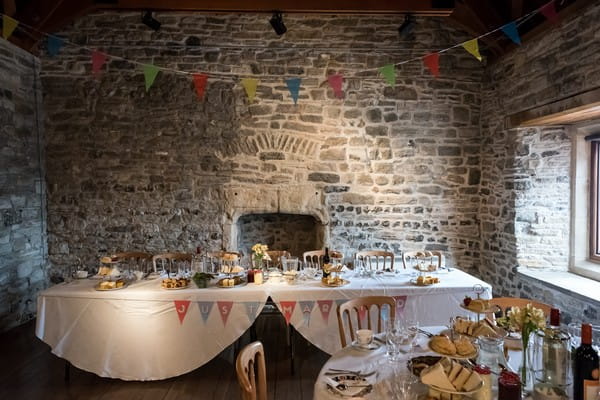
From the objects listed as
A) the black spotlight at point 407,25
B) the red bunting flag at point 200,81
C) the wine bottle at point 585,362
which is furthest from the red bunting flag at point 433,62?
the wine bottle at point 585,362

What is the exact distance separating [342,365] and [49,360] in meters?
3.22

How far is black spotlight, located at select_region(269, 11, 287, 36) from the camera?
4.79m

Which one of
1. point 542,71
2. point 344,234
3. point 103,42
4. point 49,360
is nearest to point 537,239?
point 542,71

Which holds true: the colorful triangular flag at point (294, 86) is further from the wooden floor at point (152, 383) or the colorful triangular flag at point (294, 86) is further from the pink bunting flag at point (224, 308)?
the wooden floor at point (152, 383)

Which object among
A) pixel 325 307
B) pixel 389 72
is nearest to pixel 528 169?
pixel 389 72

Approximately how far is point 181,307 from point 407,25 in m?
4.11

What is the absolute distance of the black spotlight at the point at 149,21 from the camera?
481cm

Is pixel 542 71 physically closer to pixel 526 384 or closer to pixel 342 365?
pixel 526 384

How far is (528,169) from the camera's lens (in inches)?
178

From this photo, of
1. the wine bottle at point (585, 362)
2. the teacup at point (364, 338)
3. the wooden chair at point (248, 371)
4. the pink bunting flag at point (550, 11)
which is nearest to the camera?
the wine bottle at point (585, 362)

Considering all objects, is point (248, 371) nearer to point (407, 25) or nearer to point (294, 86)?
point (294, 86)

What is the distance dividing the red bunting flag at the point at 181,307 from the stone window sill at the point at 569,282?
349 centimetres

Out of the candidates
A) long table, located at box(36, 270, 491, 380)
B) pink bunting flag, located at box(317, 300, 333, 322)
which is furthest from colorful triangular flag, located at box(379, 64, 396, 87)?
pink bunting flag, located at box(317, 300, 333, 322)

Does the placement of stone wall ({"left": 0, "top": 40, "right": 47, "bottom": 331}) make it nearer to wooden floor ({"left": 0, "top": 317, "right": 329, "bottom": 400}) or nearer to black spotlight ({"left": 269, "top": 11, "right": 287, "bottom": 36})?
wooden floor ({"left": 0, "top": 317, "right": 329, "bottom": 400})
